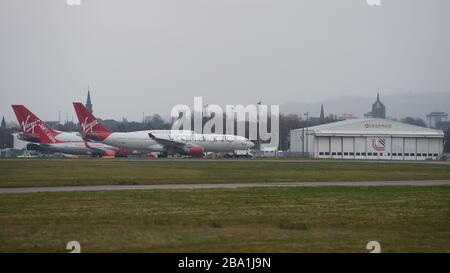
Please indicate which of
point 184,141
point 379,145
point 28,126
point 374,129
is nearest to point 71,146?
point 28,126

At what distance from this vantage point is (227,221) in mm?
16562

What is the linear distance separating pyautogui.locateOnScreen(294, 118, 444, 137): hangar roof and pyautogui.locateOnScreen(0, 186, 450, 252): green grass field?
6868 centimetres

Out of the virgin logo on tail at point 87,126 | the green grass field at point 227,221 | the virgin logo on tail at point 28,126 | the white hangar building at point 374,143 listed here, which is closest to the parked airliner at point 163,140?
the virgin logo on tail at point 87,126

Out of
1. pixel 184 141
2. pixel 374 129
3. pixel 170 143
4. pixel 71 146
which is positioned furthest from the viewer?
pixel 374 129

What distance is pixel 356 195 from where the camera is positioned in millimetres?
23375

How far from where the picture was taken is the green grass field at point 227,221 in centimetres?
1282

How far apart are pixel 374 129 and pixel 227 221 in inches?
3170

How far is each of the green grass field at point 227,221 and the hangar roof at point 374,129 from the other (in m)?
68.7

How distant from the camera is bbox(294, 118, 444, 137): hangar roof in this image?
92375 millimetres

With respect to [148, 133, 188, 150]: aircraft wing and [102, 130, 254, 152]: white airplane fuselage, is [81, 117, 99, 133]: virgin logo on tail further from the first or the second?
[148, 133, 188, 150]: aircraft wing

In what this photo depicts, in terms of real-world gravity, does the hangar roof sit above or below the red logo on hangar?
above

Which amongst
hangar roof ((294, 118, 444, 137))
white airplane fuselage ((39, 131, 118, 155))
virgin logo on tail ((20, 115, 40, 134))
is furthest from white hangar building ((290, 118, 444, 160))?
virgin logo on tail ((20, 115, 40, 134))
